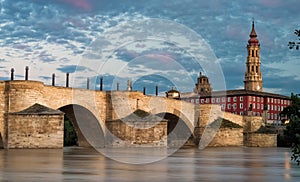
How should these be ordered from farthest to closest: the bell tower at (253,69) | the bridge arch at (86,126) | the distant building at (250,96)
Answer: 1. the bell tower at (253,69)
2. the distant building at (250,96)
3. the bridge arch at (86,126)

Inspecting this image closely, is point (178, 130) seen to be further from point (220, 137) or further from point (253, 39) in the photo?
point (253, 39)

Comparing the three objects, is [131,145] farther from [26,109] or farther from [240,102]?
[240,102]

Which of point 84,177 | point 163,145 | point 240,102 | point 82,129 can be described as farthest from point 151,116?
point 240,102

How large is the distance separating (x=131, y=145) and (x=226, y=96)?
82696mm

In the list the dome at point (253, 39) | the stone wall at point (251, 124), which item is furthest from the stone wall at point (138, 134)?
the dome at point (253, 39)

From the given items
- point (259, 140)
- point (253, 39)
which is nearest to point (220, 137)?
point (259, 140)

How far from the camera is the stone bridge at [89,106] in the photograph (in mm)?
40000

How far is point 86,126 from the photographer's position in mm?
51688

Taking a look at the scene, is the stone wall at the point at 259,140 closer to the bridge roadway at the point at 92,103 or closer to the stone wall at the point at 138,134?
the bridge roadway at the point at 92,103

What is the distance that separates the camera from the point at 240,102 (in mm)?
122562

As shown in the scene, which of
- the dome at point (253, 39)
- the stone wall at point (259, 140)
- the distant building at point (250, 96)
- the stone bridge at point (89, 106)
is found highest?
the dome at point (253, 39)

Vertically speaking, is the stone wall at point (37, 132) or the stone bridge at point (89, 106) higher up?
the stone bridge at point (89, 106)

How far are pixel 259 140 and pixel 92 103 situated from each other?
29.1 metres

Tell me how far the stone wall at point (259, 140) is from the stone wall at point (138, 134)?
76.4 feet
